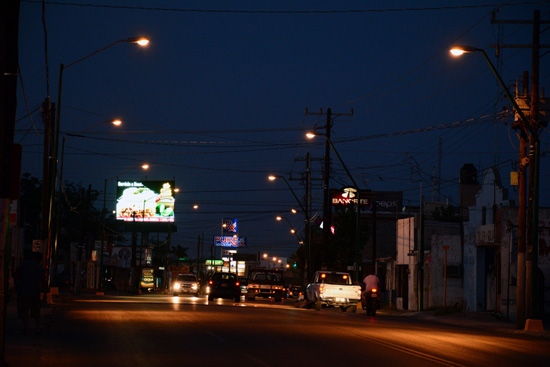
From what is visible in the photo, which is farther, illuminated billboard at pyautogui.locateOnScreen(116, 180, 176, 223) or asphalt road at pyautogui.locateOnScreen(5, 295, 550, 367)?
illuminated billboard at pyautogui.locateOnScreen(116, 180, 176, 223)

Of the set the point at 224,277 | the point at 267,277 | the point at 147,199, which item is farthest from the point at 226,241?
the point at 224,277

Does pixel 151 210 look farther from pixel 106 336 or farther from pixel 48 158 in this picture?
pixel 106 336

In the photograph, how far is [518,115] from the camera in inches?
1164

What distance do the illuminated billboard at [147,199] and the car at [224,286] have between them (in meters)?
39.7

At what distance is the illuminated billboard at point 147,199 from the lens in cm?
9131

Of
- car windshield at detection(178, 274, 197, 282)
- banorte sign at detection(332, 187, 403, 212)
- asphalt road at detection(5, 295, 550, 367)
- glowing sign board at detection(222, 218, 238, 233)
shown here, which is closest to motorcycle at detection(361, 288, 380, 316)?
asphalt road at detection(5, 295, 550, 367)

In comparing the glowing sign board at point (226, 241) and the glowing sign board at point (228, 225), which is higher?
the glowing sign board at point (228, 225)

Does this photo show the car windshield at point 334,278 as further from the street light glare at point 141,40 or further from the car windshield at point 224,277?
the street light glare at point 141,40

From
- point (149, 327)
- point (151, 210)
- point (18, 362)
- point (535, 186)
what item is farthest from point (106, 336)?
point (151, 210)

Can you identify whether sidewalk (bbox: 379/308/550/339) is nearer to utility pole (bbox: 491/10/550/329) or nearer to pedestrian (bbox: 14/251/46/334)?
utility pole (bbox: 491/10/550/329)

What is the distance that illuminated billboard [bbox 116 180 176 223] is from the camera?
91.3 metres

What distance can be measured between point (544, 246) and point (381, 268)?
3799 centimetres

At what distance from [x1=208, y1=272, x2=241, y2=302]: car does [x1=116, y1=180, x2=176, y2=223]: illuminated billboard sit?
39.7 meters

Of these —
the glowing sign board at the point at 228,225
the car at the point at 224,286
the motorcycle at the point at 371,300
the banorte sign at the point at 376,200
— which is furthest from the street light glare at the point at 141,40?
the glowing sign board at the point at 228,225
